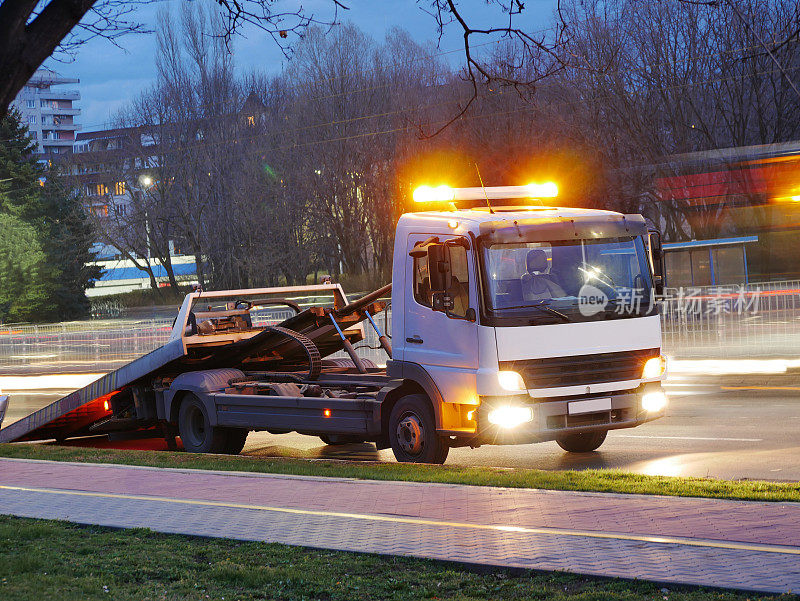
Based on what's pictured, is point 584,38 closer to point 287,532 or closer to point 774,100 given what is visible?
point 774,100

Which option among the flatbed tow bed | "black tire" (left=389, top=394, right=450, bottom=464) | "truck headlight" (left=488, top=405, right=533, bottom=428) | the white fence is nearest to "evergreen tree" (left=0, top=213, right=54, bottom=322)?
the white fence

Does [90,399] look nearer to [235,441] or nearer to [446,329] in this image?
[235,441]

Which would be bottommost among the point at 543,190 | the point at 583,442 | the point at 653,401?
the point at 583,442

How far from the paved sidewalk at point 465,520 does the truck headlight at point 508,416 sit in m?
1.14

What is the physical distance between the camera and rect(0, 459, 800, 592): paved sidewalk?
6.06 m

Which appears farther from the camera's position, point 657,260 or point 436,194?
point 436,194

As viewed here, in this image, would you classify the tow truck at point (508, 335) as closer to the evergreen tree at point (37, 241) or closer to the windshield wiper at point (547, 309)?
the windshield wiper at point (547, 309)

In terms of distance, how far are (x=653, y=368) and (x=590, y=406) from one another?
89 centimetres

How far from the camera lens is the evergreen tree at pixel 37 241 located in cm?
5597

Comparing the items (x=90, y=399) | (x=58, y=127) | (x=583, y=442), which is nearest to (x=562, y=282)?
(x=583, y=442)

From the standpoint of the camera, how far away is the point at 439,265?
10.3m

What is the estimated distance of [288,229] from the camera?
5916 centimetres

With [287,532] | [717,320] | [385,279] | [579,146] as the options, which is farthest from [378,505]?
[385,279]

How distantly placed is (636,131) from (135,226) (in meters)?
34.5
